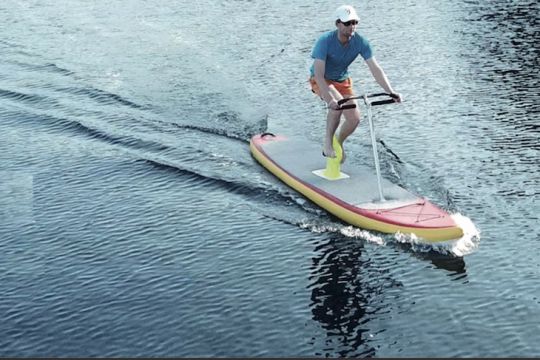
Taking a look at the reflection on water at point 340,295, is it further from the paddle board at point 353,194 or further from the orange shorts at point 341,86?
the orange shorts at point 341,86

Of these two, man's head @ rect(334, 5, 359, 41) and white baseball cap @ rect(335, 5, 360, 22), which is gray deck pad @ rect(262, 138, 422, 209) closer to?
man's head @ rect(334, 5, 359, 41)

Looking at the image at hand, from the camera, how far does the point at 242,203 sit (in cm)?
1446

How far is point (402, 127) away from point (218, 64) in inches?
275

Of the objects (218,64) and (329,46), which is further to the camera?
(218,64)

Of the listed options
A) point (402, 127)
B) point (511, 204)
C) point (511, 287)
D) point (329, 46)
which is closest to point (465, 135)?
point (402, 127)

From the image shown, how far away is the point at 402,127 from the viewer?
59.8ft

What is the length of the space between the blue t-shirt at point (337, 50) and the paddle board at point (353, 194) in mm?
1836

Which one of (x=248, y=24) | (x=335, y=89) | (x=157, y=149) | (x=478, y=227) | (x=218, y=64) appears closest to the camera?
(x=478, y=227)

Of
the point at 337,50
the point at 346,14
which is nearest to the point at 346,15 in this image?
the point at 346,14

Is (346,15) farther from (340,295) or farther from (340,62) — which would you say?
(340,295)

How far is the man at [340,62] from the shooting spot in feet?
43.7

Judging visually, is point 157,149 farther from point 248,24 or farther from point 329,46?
point 248,24

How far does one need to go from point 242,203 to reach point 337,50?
278 centimetres

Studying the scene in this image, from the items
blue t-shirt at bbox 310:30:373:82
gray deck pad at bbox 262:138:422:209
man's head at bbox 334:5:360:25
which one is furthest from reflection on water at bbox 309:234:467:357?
man's head at bbox 334:5:360:25
